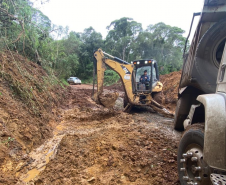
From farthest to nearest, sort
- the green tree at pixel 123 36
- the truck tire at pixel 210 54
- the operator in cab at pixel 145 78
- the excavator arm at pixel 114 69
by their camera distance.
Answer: the green tree at pixel 123 36 → the operator in cab at pixel 145 78 → the excavator arm at pixel 114 69 → the truck tire at pixel 210 54

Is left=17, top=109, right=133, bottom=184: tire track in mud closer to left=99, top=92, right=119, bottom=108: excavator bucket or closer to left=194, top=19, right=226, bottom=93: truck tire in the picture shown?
left=99, top=92, right=119, bottom=108: excavator bucket

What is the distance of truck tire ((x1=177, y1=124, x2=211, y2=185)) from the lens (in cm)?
185

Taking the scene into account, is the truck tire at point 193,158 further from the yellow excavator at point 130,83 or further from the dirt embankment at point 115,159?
the yellow excavator at point 130,83

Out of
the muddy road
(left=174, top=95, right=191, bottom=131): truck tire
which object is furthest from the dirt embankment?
(left=174, top=95, right=191, bottom=131): truck tire

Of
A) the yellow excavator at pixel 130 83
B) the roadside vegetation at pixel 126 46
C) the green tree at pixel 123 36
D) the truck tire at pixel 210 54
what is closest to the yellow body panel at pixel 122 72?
the yellow excavator at pixel 130 83

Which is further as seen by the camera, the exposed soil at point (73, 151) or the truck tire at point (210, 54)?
the exposed soil at point (73, 151)

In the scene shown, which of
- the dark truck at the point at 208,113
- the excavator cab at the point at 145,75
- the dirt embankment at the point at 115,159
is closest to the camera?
the dark truck at the point at 208,113

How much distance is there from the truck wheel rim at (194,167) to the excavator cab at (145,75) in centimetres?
559

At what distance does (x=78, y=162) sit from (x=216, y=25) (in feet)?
10.7

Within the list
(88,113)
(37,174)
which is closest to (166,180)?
(37,174)

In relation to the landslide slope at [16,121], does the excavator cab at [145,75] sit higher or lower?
higher

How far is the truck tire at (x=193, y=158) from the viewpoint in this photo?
185 centimetres

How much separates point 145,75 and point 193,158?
6264 mm

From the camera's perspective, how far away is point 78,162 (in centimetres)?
330
